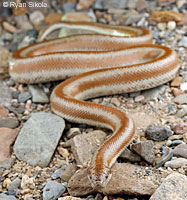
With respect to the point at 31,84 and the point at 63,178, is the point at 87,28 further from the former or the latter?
the point at 63,178

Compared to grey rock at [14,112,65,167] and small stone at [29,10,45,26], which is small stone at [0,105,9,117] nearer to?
grey rock at [14,112,65,167]

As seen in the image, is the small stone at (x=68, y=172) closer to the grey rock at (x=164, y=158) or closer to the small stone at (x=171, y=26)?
the grey rock at (x=164, y=158)

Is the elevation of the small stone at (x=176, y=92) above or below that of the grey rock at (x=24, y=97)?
above

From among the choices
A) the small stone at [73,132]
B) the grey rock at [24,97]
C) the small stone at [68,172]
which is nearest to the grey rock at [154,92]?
the small stone at [73,132]

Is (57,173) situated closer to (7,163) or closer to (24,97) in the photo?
(7,163)

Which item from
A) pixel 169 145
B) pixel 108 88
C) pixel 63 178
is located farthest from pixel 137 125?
pixel 63 178
